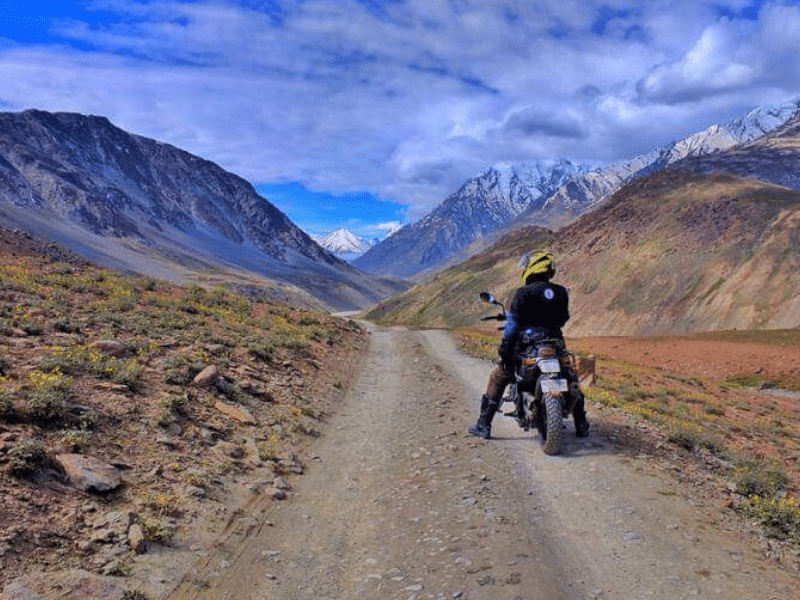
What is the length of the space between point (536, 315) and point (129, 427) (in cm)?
624

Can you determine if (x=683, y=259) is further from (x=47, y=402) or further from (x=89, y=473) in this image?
(x=89, y=473)

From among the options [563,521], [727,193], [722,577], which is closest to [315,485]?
[563,521]

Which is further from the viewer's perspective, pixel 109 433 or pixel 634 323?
pixel 634 323

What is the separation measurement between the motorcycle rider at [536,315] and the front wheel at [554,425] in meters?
0.48

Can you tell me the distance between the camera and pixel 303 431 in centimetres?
1151

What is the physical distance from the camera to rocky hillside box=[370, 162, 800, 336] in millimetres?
61594

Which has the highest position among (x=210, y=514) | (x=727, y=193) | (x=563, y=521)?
(x=727, y=193)

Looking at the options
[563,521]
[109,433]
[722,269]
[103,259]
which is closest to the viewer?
[563,521]

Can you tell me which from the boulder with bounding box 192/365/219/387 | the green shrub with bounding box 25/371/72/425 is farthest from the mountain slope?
the green shrub with bounding box 25/371/72/425

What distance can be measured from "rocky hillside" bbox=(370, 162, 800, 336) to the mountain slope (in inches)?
5.4

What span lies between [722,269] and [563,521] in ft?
227

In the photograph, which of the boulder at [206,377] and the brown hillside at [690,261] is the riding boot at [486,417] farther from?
the brown hillside at [690,261]

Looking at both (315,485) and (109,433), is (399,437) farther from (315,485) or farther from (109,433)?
(109,433)

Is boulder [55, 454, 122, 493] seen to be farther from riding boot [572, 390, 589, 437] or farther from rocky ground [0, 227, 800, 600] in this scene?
riding boot [572, 390, 589, 437]
